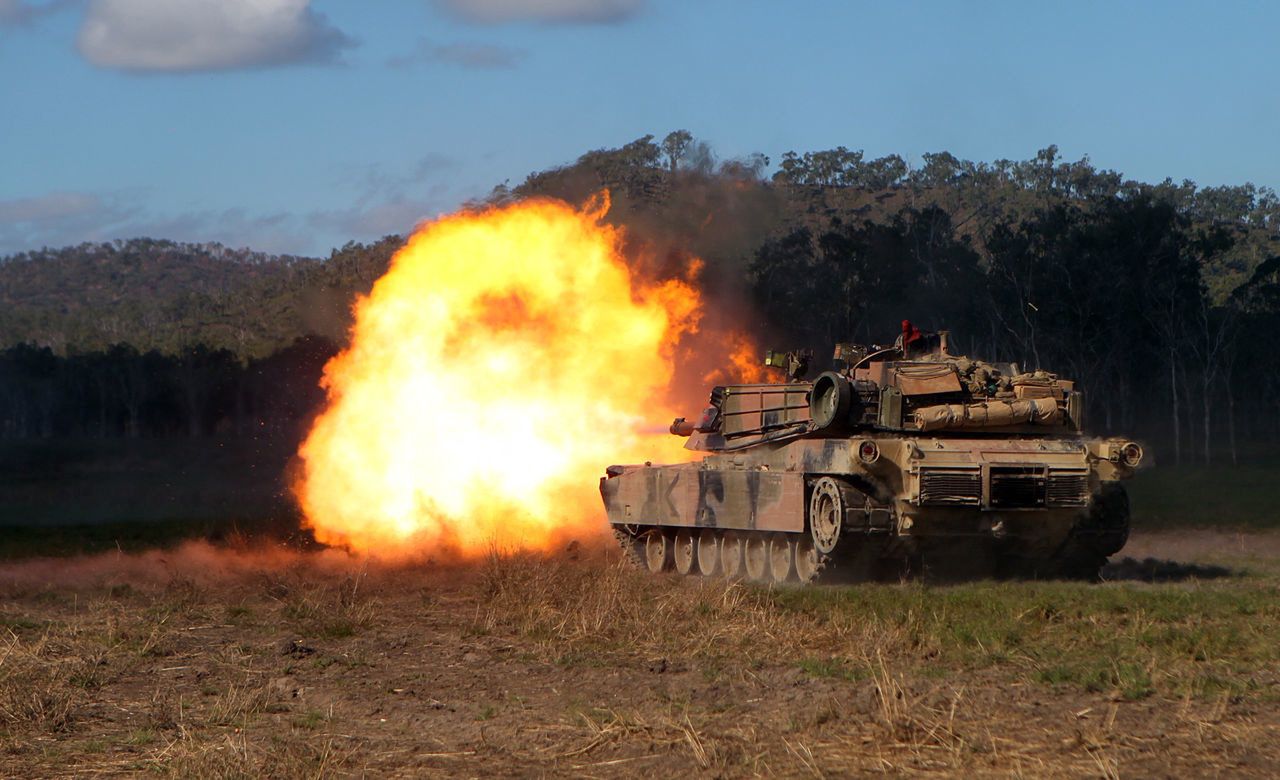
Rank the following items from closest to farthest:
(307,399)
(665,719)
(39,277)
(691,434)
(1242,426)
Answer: (665,719)
(691,434)
(307,399)
(1242,426)
(39,277)

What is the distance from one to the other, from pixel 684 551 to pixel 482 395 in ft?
14.4

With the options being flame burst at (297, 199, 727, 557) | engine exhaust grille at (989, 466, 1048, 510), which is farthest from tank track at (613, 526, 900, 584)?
flame burst at (297, 199, 727, 557)

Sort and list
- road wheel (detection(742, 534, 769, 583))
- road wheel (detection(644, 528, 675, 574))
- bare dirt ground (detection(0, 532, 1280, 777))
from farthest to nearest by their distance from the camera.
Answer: road wheel (detection(644, 528, 675, 574)) → road wheel (detection(742, 534, 769, 583)) → bare dirt ground (detection(0, 532, 1280, 777))

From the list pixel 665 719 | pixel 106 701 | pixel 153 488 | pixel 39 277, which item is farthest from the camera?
pixel 39 277

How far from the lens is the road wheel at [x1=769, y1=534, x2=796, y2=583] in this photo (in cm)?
2008

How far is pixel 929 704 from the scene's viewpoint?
32.9 ft

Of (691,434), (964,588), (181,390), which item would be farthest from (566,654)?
(181,390)

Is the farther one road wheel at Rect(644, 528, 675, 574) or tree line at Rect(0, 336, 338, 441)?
tree line at Rect(0, 336, 338, 441)

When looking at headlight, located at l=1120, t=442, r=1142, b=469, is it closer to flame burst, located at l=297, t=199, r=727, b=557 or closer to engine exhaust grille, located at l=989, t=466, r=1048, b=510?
engine exhaust grille, located at l=989, t=466, r=1048, b=510

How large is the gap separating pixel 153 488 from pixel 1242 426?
59821mm

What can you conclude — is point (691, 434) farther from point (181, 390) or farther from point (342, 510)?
point (181, 390)

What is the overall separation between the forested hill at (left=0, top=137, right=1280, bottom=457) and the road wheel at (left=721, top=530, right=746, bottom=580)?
749 centimetres

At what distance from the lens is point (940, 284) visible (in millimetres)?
64625

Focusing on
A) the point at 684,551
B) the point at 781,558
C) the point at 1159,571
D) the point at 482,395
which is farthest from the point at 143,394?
the point at 1159,571
